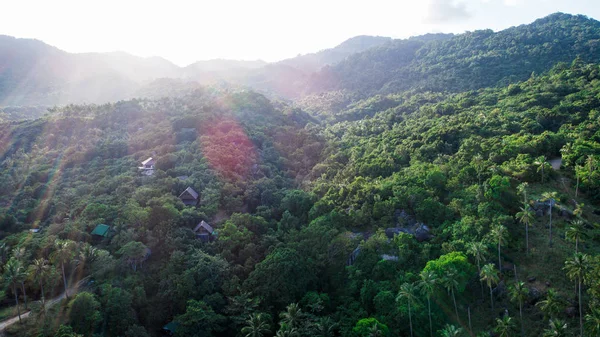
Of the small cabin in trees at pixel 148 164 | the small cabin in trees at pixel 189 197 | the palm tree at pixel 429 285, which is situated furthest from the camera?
the small cabin in trees at pixel 148 164

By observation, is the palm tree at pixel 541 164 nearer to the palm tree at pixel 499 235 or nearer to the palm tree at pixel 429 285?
the palm tree at pixel 499 235

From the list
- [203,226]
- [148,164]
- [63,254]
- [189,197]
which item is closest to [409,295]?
[203,226]

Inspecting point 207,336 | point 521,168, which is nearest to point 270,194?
point 207,336

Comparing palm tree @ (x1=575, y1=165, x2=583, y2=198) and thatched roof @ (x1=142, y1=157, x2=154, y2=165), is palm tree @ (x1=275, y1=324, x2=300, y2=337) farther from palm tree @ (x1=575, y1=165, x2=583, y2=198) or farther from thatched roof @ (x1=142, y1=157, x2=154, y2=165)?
thatched roof @ (x1=142, y1=157, x2=154, y2=165)

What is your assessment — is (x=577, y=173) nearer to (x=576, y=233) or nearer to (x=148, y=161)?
(x=576, y=233)

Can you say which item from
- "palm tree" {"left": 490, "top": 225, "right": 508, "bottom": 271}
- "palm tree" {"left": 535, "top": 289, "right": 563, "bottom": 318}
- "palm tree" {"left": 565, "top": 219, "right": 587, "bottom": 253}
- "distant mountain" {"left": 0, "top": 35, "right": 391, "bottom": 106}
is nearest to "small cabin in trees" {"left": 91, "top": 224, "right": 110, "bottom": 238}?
"palm tree" {"left": 490, "top": 225, "right": 508, "bottom": 271}

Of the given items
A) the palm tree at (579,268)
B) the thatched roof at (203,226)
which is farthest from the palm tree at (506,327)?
the thatched roof at (203,226)

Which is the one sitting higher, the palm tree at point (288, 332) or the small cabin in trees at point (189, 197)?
the small cabin in trees at point (189, 197)
